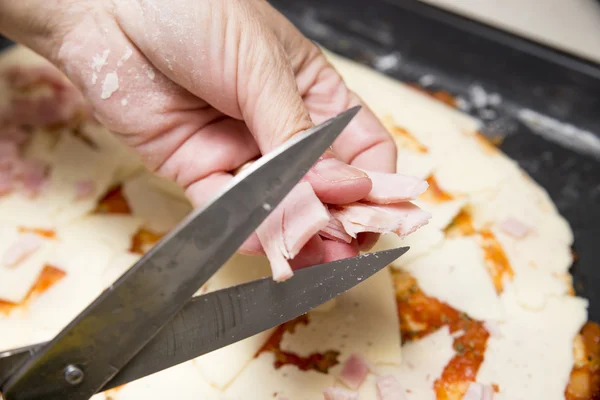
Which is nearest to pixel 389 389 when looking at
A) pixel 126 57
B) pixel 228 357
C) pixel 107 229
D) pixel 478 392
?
pixel 478 392

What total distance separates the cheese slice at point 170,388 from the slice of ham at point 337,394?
0.71 feet

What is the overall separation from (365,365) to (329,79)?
2.29ft

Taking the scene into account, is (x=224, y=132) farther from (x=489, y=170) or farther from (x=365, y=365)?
(x=489, y=170)

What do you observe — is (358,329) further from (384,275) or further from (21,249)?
(21,249)

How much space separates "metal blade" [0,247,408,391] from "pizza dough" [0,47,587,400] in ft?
0.91

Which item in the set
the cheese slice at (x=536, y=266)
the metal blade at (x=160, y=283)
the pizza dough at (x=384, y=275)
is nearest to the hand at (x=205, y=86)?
the metal blade at (x=160, y=283)

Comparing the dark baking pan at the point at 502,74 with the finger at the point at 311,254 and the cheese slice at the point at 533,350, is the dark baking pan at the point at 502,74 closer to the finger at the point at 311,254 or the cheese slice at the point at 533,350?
the cheese slice at the point at 533,350

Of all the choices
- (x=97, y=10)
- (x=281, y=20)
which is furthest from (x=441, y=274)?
(x=97, y=10)

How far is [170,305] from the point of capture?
866mm

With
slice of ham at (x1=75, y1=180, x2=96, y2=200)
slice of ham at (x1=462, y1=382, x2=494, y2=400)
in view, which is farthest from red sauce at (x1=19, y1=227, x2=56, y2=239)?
slice of ham at (x1=462, y1=382, x2=494, y2=400)

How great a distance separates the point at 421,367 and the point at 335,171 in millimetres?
532

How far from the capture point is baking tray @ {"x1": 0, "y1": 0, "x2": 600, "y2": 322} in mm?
1771

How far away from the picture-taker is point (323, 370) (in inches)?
47.4

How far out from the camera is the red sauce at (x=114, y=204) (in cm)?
147
